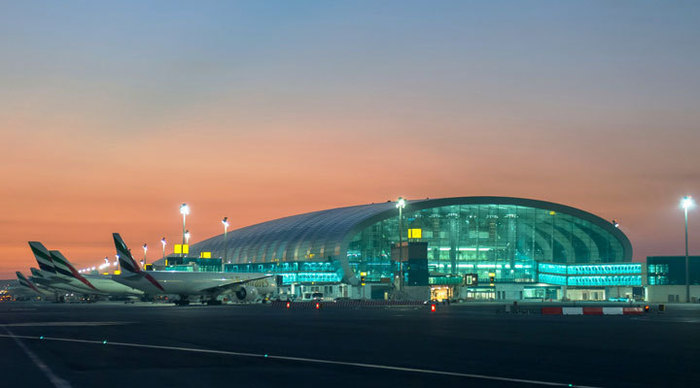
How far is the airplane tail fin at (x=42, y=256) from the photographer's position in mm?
107500

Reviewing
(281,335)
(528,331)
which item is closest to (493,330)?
(528,331)

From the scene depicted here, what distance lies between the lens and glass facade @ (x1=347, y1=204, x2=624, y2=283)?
14675 cm

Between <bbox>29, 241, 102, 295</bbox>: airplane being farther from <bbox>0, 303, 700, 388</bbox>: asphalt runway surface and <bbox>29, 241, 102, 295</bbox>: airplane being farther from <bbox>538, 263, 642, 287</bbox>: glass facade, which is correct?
<bbox>538, 263, 642, 287</bbox>: glass facade

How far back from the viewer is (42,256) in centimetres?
11000

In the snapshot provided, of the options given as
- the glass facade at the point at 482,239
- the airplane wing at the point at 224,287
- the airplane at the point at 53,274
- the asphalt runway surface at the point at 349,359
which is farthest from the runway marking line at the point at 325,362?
the glass facade at the point at 482,239

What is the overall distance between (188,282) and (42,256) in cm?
2729

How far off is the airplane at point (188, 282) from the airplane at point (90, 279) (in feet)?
55.5

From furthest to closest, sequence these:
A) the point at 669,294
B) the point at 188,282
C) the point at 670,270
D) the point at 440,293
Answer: the point at 670,270, the point at 669,294, the point at 440,293, the point at 188,282

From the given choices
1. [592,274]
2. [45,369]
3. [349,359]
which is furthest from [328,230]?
[45,369]

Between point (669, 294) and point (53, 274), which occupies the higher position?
point (53, 274)

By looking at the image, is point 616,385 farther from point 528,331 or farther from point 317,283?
point 317,283

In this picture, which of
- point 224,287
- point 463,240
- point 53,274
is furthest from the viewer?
point 463,240

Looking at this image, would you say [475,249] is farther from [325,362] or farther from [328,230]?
[325,362]

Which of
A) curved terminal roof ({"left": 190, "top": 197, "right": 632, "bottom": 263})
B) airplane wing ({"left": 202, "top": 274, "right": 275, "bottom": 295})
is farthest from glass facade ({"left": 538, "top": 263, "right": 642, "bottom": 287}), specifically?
airplane wing ({"left": 202, "top": 274, "right": 275, "bottom": 295})
